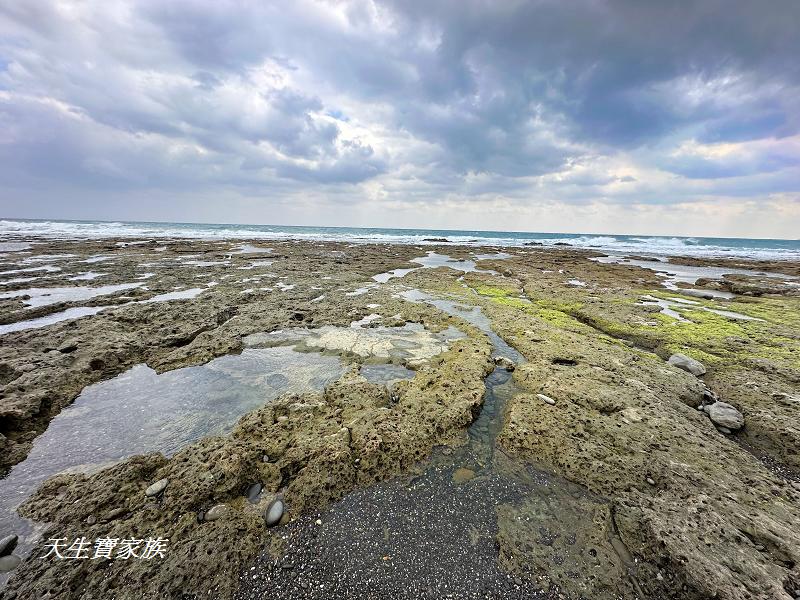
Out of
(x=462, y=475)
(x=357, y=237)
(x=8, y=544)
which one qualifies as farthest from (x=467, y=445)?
(x=357, y=237)

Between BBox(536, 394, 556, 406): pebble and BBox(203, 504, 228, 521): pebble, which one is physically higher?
BBox(536, 394, 556, 406): pebble

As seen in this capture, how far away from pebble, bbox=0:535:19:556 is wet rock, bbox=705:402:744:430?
476 inches

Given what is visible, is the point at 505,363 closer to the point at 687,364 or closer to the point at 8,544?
the point at 687,364

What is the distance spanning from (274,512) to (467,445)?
3564 millimetres

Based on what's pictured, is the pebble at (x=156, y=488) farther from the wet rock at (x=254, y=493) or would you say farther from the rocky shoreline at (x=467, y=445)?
the wet rock at (x=254, y=493)

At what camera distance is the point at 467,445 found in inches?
245

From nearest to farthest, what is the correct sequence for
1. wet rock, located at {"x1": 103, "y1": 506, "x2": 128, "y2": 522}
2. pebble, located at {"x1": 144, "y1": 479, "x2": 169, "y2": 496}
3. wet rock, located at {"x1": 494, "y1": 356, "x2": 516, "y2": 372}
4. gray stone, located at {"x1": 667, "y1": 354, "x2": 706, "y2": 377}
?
wet rock, located at {"x1": 103, "y1": 506, "x2": 128, "y2": 522}
pebble, located at {"x1": 144, "y1": 479, "x2": 169, "y2": 496}
gray stone, located at {"x1": 667, "y1": 354, "x2": 706, "y2": 377}
wet rock, located at {"x1": 494, "y1": 356, "x2": 516, "y2": 372}

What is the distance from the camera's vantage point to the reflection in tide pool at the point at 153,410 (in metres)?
5.30

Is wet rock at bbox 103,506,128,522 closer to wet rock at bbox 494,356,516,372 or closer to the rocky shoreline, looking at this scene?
the rocky shoreline

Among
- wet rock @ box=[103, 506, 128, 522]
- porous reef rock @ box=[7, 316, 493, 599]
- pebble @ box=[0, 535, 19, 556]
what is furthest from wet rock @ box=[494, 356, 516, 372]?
pebble @ box=[0, 535, 19, 556]

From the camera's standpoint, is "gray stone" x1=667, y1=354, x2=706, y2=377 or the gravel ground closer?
the gravel ground

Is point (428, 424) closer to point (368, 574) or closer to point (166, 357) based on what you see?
point (368, 574)

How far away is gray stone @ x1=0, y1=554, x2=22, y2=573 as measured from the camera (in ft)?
11.9

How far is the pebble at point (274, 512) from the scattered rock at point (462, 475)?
9.10 feet
